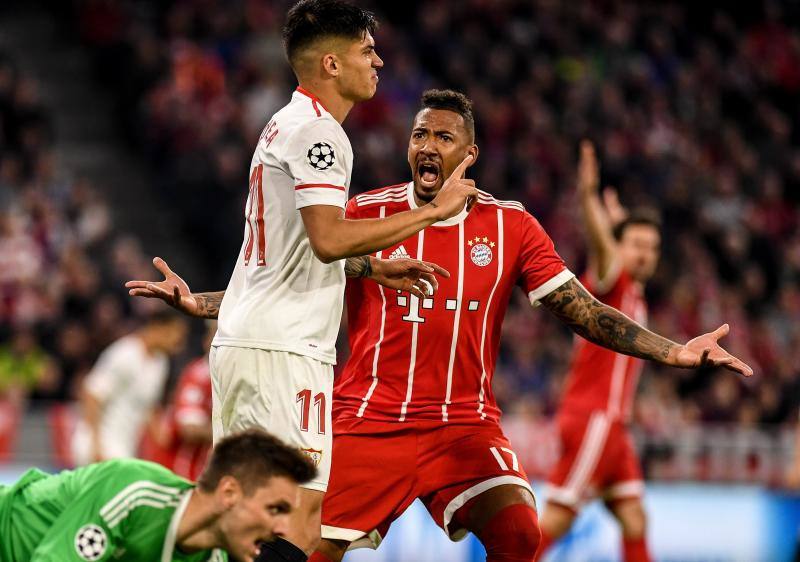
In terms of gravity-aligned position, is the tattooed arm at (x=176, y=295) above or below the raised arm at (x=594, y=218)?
below

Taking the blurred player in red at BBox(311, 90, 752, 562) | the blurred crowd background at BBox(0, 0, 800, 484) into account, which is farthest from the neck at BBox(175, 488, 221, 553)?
the blurred crowd background at BBox(0, 0, 800, 484)

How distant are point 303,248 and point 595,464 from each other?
4267 millimetres

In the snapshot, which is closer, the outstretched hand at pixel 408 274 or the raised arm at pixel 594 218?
the outstretched hand at pixel 408 274

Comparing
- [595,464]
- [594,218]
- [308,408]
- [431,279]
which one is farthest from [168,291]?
[595,464]

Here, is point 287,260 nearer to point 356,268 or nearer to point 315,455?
point 356,268

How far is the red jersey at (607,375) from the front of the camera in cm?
874

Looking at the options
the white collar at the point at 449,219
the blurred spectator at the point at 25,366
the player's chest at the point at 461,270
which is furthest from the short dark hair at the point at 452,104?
the blurred spectator at the point at 25,366

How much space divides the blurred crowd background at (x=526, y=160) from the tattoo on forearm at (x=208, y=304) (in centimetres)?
793

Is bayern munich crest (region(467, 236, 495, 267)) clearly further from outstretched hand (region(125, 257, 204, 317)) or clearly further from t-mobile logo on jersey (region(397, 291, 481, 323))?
outstretched hand (region(125, 257, 204, 317))

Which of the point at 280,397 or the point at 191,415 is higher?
the point at 280,397

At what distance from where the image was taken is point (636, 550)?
8641mm

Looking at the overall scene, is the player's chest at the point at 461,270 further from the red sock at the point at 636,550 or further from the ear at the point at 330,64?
the red sock at the point at 636,550

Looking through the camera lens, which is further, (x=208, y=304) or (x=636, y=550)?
(x=636, y=550)

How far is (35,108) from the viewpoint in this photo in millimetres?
16297
